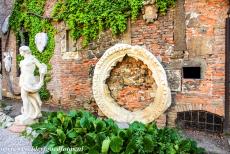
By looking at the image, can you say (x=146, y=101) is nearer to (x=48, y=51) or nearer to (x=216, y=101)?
(x=216, y=101)

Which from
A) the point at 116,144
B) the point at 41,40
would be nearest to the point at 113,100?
the point at 116,144

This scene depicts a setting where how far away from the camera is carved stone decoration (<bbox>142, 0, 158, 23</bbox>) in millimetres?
7411

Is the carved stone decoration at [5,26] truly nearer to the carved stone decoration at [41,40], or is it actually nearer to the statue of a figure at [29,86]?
the carved stone decoration at [41,40]

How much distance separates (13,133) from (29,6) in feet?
18.7

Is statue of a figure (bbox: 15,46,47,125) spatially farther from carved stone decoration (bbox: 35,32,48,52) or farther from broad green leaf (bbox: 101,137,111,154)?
carved stone decoration (bbox: 35,32,48,52)

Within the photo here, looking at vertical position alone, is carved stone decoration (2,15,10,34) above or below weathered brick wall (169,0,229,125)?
above

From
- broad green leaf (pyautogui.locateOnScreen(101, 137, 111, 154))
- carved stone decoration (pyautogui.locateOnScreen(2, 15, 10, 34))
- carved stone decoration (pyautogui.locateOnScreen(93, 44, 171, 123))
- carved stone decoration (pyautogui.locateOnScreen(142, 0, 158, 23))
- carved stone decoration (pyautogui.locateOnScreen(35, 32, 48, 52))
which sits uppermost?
carved stone decoration (pyautogui.locateOnScreen(2, 15, 10, 34))

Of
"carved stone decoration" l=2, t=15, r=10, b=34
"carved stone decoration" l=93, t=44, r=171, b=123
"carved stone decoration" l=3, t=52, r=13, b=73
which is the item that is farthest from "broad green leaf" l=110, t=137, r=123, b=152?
"carved stone decoration" l=2, t=15, r=10, b=34

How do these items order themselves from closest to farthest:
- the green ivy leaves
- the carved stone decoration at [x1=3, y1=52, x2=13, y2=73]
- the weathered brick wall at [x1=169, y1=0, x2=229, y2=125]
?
1. the weathered brick wall at [x1=169, y1=0, x2=229, y2=125]
2. the green ivy leaves
3. the carved stone decoration at [x1=3, y1=52, x2=13, y2=73]

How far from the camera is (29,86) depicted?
7.16 m

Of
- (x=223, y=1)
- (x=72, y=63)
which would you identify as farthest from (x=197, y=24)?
(x=72, y=63)

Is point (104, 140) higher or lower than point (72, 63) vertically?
lower

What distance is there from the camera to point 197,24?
6.89 metres

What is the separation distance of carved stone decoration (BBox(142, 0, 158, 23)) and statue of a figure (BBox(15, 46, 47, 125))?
285 cm
